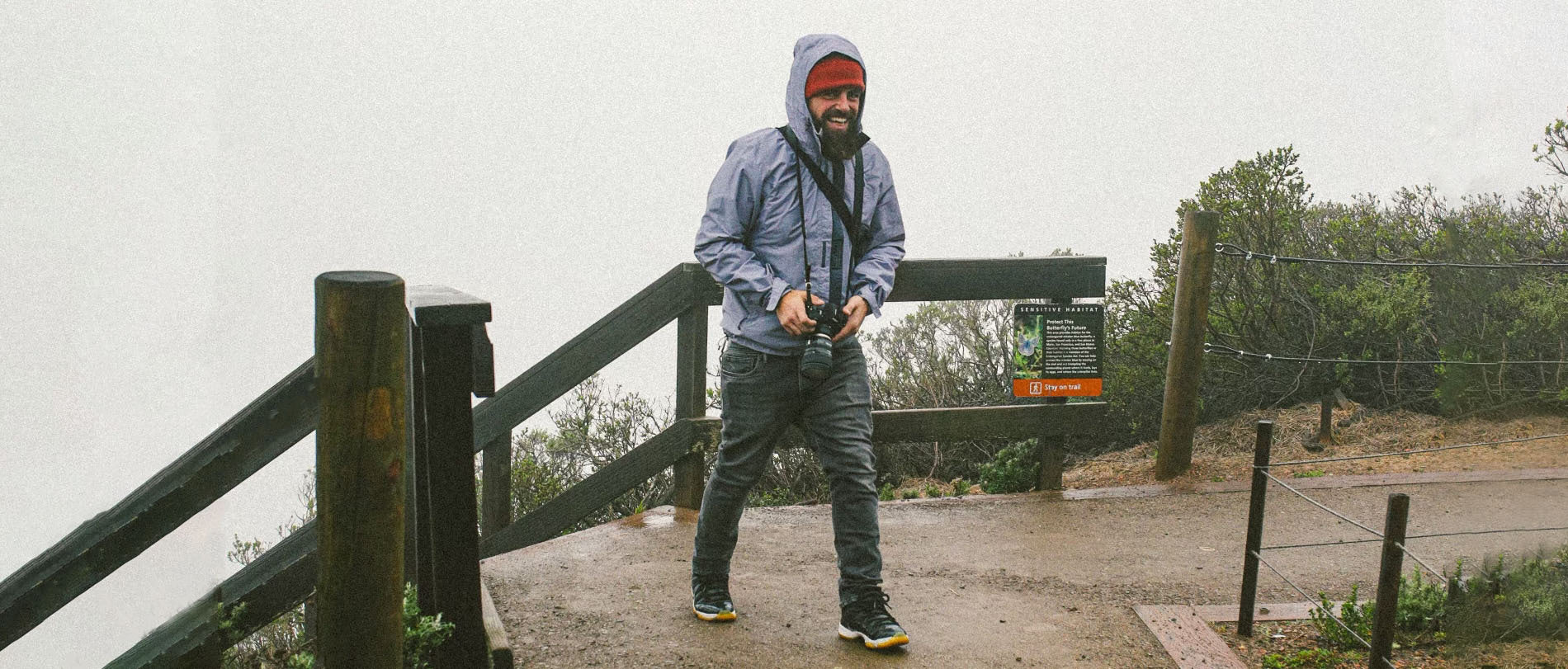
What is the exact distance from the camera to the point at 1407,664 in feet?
12.1

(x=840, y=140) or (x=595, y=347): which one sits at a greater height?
(x=840, y=140)

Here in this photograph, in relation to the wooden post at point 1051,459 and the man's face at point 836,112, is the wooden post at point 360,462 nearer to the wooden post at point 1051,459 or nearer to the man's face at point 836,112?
the man's face at point 836,112

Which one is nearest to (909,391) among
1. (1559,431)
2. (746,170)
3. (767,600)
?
(1559,431)

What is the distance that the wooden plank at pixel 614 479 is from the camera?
530 cm

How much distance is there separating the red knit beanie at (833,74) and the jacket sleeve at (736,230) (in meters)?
0.27

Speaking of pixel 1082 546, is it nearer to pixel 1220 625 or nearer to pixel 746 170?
pixel 1220 625

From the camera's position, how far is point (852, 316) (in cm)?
358

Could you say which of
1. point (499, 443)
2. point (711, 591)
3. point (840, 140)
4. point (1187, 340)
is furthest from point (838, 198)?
point (1187, 340)

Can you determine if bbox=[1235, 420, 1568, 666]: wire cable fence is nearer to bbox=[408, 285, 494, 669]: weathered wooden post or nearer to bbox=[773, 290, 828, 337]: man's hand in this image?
bbox=[773, 290, 828, 337]: man's hand

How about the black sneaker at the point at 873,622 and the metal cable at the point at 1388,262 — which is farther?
the metal cable at the point at 1388,262

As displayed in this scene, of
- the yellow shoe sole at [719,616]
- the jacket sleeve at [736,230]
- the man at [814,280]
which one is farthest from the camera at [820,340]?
the yellow shoe sole at [719,616]

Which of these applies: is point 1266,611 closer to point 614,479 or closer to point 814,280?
point 814,280

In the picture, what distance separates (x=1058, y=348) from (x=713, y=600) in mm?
2590

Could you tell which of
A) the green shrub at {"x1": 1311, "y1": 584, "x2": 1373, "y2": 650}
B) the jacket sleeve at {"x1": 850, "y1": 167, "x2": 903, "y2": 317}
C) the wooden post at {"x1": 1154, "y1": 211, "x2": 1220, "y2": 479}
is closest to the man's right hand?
the jacket sleeve at {"x1": 850, "y1": 167, "x2": 903, "y2": 317}
